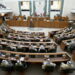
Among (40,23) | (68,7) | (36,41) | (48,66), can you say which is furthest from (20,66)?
(68,7)

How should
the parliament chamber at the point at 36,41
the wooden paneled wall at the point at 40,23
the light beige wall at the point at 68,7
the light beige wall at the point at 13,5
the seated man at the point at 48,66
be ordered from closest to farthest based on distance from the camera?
the seated man at the point at 48,66 < the parliament chamber at the point at 36,41 < the wooden paneled wall at the point at 40,23 < the light beige wall at the point at 68,7 < the light beige wall at the point at 13,5

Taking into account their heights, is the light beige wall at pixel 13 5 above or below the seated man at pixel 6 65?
above

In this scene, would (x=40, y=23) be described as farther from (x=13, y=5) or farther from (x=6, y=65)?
(x=6, y=65)

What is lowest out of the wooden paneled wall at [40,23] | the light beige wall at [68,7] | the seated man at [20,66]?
the seated man at [20,66]

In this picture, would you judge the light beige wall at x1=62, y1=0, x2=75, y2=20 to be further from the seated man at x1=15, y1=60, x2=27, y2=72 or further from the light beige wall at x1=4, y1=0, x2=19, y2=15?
the seated man at x1=15, y1=60, x2=27, y2=72

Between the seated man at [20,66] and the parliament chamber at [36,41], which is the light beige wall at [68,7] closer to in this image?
the parliament chamber at [36,41]

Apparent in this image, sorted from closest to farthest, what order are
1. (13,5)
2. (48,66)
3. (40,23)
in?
(48,66) → (40,23) → (13,5)

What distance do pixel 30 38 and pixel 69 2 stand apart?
1045 cm

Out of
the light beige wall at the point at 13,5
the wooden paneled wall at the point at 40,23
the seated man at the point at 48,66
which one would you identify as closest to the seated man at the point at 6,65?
the seated man at the point at 48,66

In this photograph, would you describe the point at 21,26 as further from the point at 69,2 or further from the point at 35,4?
the point at 69,2

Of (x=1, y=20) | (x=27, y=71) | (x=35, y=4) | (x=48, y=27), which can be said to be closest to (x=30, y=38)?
(x=27, y=71)

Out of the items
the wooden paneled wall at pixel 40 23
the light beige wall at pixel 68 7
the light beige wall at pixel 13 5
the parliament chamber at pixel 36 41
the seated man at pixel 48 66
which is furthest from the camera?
the light beige wall at pixel 13 5

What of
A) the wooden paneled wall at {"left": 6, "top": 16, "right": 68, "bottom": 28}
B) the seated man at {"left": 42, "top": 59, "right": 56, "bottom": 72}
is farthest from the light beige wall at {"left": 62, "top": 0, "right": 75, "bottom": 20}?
the seated man at {"left": 42, "top": 59, "right": 56, "bottom": 72}

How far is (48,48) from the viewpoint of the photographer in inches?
323
